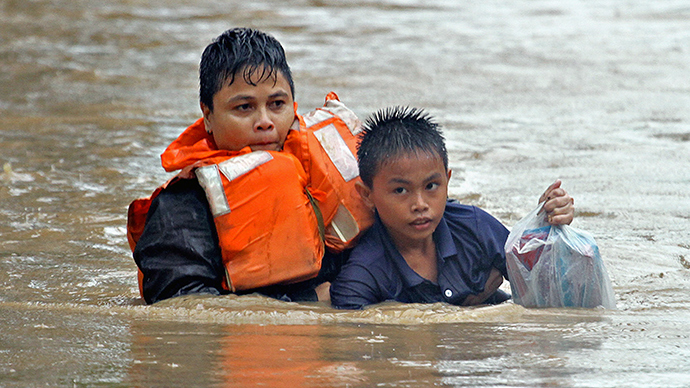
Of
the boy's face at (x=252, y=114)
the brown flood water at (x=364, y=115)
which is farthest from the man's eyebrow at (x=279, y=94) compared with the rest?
the brown flood water at (x=364, y=115)

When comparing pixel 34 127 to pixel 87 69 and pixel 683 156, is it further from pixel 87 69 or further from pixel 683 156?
pixel 683 156

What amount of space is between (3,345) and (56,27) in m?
11.7

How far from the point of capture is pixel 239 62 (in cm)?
371

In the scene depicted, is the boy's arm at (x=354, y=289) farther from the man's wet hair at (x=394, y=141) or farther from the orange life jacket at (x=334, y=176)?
the man's wet hair at (x=394, y=141)

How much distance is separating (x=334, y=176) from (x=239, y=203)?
0.43 meters

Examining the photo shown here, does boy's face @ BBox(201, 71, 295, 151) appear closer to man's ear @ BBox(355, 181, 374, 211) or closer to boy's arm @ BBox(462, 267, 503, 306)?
man's ear @ BBox(355, 181, 374, 211)

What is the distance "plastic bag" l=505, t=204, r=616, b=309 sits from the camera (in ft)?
11.6

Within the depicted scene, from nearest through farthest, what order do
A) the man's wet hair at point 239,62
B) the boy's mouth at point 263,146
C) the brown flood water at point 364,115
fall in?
the brown flood water at point 364,115
the man's wet hair at point 239,62
the boy's mouth at point 263,146

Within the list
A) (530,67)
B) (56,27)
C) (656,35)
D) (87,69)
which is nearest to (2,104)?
(87,69)

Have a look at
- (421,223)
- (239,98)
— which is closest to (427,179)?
(421,223)

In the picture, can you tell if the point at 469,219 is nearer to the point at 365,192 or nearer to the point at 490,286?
the point at 490,286

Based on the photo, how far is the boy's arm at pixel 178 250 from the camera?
3.60m

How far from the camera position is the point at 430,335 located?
3076 mm

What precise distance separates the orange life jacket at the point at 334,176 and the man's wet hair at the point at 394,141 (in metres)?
0.10
